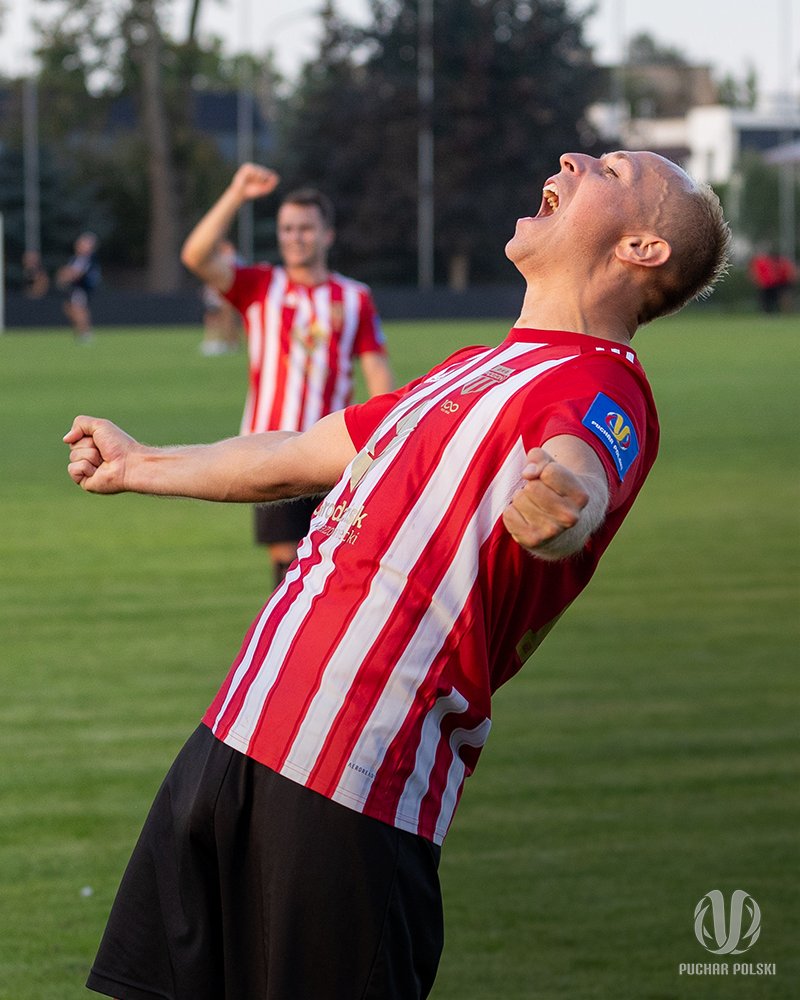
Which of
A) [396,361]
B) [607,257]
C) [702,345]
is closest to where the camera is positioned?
[607,257]

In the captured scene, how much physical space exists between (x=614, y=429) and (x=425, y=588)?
0.40 metres

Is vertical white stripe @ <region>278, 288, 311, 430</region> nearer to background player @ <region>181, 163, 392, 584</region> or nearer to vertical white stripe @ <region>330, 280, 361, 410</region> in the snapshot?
background player @ <region>181, 163, 392, 584</region>

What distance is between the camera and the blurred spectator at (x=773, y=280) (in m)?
55.4

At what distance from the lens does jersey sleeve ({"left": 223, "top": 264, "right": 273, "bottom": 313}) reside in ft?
29.1

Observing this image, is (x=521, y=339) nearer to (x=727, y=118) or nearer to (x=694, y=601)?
(x=694, y=601)

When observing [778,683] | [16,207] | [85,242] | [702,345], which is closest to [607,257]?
[778,683]

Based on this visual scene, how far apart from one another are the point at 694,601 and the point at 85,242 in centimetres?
3416

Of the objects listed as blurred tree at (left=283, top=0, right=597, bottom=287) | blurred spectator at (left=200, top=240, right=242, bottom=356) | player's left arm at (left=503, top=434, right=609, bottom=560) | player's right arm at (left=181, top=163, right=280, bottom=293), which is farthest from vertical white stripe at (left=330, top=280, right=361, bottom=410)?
blurred tree at (left=283, top=0, right=597, bottom=287)

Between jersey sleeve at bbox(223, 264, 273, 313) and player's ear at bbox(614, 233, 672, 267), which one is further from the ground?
player's ear at bbox(614, 233, 672, 267)

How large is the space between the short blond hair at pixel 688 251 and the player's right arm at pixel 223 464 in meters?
0.62

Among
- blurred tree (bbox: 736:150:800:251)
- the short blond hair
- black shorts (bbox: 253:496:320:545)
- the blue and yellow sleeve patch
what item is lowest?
black shorts (bbox: 253:496:320:545)

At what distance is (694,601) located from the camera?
10039 mm

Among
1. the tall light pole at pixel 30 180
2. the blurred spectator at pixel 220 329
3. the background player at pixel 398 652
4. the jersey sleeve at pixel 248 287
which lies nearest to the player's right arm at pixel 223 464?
the background player at pixel 398 652

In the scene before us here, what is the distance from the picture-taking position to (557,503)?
2.48m
